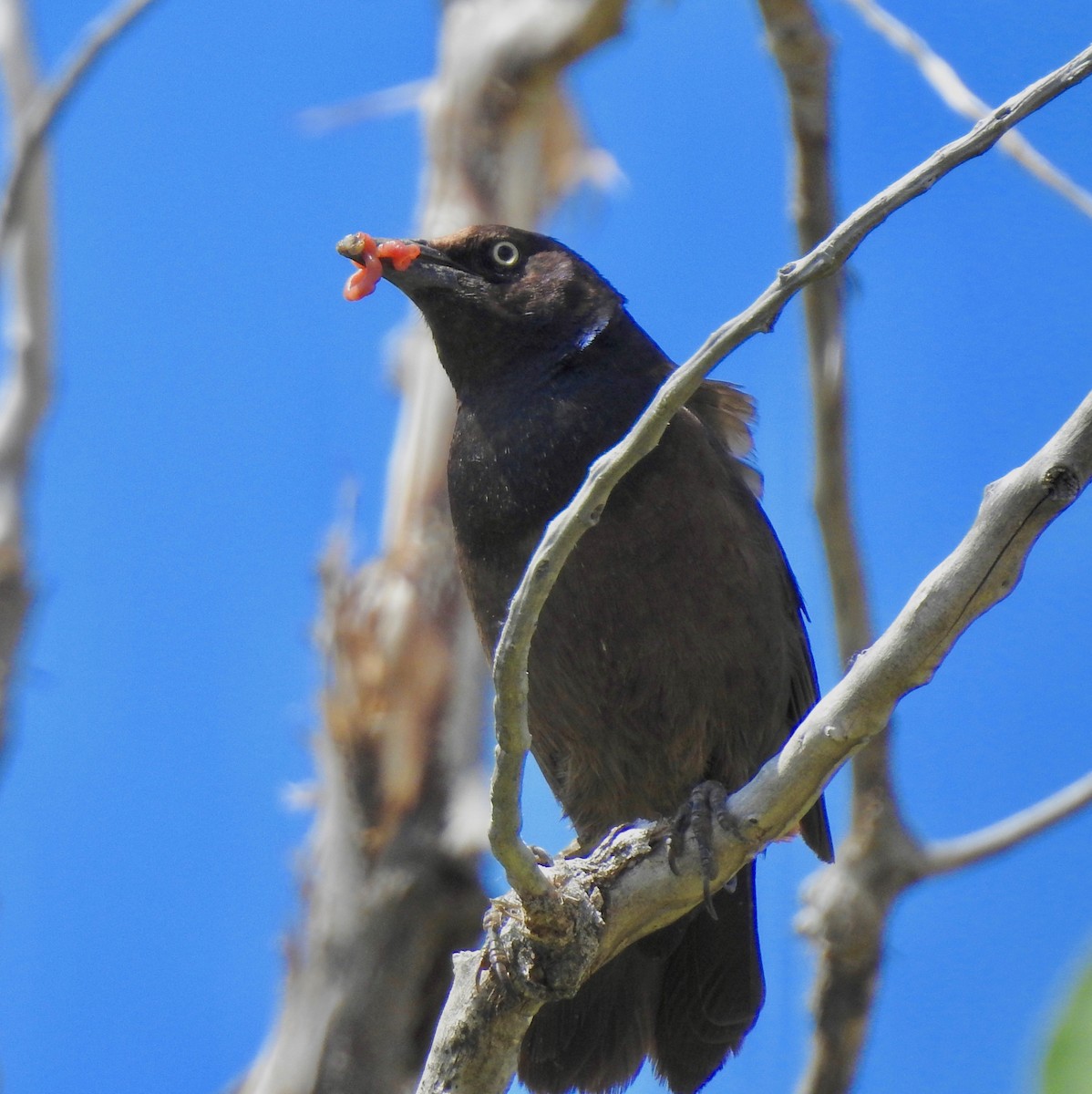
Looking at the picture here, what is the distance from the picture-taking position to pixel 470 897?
21.1 ft

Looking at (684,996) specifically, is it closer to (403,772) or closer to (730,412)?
(730,412)

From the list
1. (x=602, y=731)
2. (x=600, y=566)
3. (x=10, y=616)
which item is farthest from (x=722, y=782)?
(x=10, y=616)

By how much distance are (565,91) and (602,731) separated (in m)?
5.28

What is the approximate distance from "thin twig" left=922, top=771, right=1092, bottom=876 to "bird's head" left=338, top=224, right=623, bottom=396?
1999mm

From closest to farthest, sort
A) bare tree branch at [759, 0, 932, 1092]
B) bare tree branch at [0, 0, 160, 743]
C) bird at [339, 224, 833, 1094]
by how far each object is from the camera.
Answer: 1. bird at [339, 224, 833, 1094]
2. bare tree branch at [759, 0, 932, 1092]
3. bare tree branch at [0, 0, 160, 743]

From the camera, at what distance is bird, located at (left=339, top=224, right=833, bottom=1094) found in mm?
3709

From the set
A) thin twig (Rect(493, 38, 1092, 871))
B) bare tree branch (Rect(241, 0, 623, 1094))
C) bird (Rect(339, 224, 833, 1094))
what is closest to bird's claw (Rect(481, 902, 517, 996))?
bird (Rect(339, 224, 833, 1094))

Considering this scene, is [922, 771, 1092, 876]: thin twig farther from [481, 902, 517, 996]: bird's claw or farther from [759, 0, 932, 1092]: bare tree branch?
[481, 902, 517, 996]: bird's claw

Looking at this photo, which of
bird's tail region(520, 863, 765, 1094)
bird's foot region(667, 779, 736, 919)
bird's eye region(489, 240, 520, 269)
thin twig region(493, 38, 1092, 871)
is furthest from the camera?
bird's eye region(489, 240, 520, 269)

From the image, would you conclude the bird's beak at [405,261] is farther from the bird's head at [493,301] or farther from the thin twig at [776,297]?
the thin twig at [776,297]

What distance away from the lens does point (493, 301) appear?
4.30 metres

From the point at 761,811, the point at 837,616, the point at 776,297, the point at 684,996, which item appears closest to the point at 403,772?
the point at 837,616

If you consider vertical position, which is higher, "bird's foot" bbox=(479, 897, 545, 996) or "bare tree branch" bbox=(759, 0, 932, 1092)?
"bare tree branch" bbox=(759, 0, 932, 1092)

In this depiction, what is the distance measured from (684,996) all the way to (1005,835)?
1.30 metres
